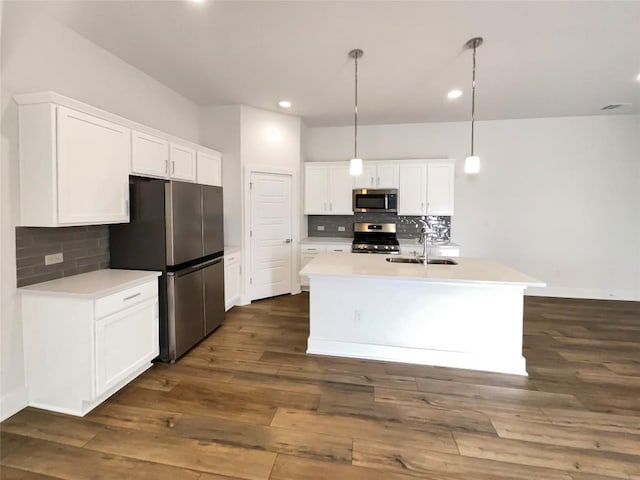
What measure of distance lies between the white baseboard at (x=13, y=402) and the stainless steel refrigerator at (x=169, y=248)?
3.05 feet

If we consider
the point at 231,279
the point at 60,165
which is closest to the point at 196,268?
the point at 231,279

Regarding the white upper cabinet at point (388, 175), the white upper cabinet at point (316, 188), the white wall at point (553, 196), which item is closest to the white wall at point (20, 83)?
the white upper cabinet at point (316, 188)

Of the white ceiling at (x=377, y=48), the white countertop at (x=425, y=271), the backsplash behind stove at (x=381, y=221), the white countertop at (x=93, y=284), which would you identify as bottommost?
the white countertop at (x=93, y=284)

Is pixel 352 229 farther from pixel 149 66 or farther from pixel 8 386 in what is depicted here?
pixel 8 386

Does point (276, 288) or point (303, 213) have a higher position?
point (303, 213)

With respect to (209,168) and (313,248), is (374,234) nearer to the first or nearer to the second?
(313,248)

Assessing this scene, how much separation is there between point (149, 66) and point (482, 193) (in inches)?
200

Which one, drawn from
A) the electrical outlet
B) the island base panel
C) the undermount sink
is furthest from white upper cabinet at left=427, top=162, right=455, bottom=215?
the electrical outlet

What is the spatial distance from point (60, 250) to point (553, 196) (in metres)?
6.52

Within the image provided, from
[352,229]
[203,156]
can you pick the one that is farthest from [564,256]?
[203,156]

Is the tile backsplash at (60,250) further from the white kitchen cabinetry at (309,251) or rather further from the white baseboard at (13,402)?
the white kitchen cabinetry at (309,251)

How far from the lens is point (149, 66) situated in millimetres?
3242

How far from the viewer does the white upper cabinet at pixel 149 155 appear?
9.22ft

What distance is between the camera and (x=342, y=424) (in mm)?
2047
